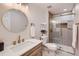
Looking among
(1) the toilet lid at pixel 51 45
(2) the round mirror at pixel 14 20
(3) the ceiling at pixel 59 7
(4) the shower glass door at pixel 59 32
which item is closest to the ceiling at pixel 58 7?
(3) the ceiling at pixel 59 7

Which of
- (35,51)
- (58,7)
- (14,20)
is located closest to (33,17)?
(14,20)

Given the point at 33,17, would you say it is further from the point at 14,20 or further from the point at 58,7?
the point at 58,7

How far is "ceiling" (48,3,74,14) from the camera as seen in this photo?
1.46 meters

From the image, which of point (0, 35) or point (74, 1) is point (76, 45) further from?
point (0, 35)

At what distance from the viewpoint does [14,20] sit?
1.50 meters

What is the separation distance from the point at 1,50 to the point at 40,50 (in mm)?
526

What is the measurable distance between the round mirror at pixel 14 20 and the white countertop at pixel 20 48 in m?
0.21

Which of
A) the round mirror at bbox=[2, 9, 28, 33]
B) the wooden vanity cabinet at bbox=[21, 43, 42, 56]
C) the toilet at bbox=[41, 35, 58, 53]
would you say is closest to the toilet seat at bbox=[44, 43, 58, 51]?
the toilet at bbox=[41, 35, 58, 53]

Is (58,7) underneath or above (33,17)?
above

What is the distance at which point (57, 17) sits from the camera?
1498mm

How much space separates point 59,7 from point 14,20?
0.66 meters

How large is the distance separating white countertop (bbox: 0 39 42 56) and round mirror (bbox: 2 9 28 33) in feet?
0.70

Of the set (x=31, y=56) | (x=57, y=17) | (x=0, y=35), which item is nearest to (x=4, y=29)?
(x=0, y=35)

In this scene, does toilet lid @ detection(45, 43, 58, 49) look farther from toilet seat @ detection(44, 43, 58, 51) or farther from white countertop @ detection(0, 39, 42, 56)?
white countertop @ detection(0, 39, 42, 56)
